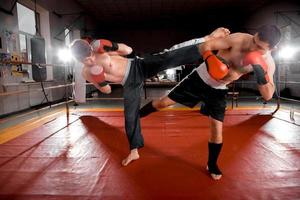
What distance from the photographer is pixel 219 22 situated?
11.2 m

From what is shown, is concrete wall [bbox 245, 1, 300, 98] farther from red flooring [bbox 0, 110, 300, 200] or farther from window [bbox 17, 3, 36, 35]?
window [bbox 17, 3, 36, 35]

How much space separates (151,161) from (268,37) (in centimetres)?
132

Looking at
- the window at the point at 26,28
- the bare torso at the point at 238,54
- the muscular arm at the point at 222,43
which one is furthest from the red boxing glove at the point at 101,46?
the window at the point at 26,28

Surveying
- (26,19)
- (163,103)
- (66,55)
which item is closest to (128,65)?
(163,103)

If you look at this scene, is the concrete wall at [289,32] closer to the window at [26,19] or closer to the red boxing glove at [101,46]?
the red boxing glove at [101,46]

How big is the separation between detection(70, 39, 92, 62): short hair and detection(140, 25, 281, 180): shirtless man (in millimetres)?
750

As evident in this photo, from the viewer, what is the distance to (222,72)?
1372mm

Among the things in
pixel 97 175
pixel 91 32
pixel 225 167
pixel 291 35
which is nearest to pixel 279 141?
pixel 225 167

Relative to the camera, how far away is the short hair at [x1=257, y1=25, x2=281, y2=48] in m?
1.32

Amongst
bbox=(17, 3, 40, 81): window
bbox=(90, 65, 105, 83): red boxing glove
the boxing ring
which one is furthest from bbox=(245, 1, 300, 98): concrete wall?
bbox=(17, 3, 40, 81): window

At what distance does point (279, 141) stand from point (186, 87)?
1.38 meters

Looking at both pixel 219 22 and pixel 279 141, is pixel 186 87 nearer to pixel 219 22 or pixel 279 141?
pixel 279 141

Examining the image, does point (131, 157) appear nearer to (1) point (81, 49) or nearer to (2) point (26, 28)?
(1) point (81, 49)

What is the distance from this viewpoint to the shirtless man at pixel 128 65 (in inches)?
66.6
